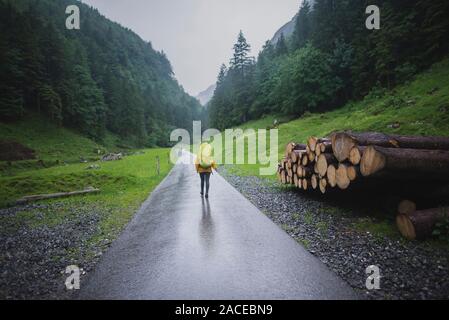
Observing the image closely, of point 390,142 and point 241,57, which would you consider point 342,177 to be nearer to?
point 390,142

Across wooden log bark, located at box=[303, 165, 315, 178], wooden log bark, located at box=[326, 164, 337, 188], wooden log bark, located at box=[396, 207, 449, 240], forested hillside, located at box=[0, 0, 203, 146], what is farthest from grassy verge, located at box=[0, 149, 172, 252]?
forested hillside, located at box=[0, 0, 203, 146]

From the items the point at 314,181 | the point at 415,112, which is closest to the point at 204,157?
the point at 314,181

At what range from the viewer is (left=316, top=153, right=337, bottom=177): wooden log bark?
7633 mm

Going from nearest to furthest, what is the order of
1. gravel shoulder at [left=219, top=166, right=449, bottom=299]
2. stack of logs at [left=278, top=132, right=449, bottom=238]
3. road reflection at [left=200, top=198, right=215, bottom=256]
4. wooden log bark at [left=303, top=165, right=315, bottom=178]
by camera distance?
gravel shoulder at [left=219, top=166, right=449, bottom=299]
road reflection at [left=200, top=198, right=215, bottom=256]
stack of logs at [left=278, top=132, right=449, bottom=238]
wooden log bark at [left=303, top=165, right=315, bottom=178]

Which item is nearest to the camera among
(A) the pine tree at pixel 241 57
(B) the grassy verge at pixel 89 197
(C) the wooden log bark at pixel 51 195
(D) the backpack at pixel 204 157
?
(B) the grassy verge at pixel 89 197

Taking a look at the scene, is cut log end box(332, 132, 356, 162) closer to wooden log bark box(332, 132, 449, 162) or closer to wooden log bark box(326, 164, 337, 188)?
wooden log bark box(332, 132, 449, 162)

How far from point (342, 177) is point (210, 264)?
4.35 meters

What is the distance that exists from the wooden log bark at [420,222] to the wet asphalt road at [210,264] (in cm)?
220

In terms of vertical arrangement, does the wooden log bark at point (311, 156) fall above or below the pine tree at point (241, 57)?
below

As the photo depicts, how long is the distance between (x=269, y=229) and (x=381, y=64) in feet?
111

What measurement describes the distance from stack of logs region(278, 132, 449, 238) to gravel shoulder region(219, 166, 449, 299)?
0.61 m

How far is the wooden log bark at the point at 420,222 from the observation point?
5074 mm

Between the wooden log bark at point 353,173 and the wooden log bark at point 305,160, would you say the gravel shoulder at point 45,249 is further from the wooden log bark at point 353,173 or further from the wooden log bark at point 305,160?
the wooden log bark at point 305,160

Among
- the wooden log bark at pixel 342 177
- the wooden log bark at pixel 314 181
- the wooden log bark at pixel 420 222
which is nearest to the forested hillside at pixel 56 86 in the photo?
the wooden log bark at pixel 314 181
